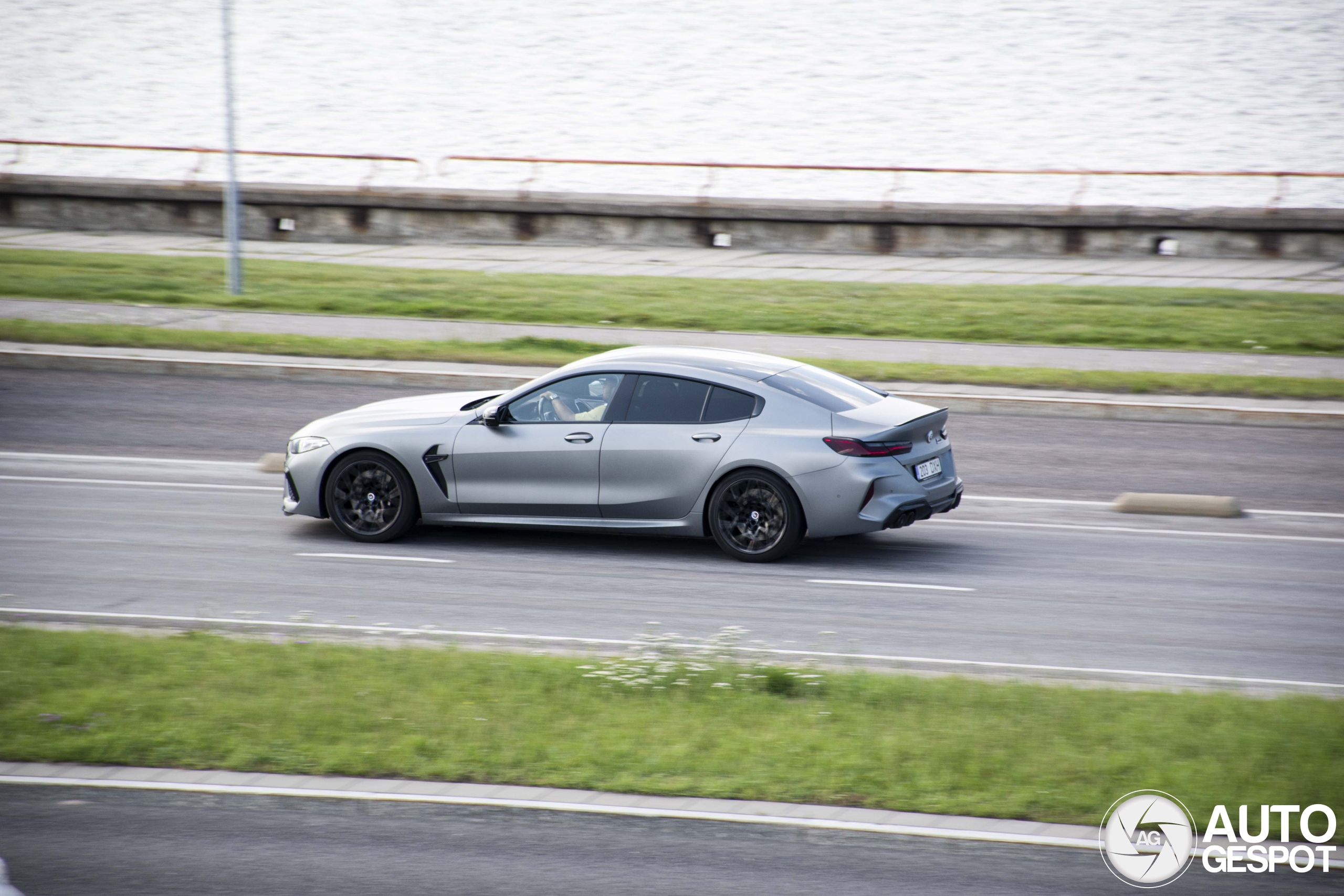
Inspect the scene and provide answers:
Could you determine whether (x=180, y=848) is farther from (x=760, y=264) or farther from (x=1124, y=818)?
(x=760, y=264)

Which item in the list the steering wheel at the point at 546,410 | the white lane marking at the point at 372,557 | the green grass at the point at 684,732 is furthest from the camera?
the steering wheel at the point at 546,410

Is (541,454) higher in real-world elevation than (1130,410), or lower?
lower

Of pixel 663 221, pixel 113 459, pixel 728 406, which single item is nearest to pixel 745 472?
pixel 728 406

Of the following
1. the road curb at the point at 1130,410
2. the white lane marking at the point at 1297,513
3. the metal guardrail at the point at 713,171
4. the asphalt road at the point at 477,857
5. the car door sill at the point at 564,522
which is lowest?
the asphalt road at the point at 477,857

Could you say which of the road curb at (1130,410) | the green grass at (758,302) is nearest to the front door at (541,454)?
the road curb at (1130,410)

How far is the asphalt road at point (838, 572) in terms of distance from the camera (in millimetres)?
8867

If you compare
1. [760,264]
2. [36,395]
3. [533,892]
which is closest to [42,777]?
[533,892]

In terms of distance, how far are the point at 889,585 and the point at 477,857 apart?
495 centimetres

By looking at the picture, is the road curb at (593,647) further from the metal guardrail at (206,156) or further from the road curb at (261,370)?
the metal guardrail at (206,156)

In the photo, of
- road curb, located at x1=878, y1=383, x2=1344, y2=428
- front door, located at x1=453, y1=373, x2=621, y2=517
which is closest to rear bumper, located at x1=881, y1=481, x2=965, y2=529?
front door, located at x1=453, y1=373, x2=621, y2=517

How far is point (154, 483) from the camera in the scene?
43.3 ft

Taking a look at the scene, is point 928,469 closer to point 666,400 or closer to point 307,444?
point 666,400

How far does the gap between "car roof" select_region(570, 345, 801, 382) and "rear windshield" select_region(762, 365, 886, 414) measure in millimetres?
97

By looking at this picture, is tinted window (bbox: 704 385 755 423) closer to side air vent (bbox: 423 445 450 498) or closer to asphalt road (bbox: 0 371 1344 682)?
asphalt road (bbox: 0 371 1344 682)
